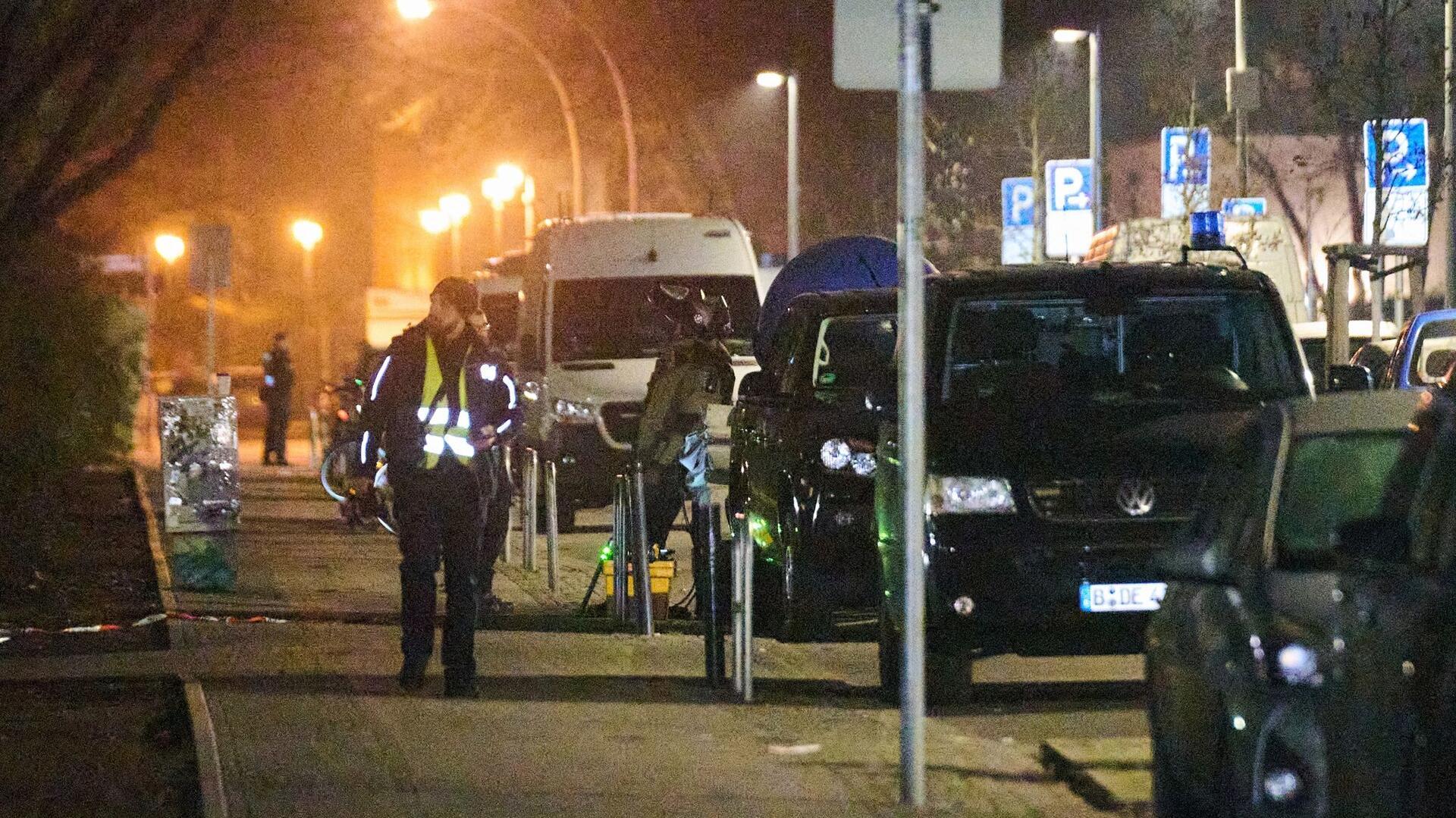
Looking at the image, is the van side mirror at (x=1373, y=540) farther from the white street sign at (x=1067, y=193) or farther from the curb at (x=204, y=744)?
the white street sign at (x=1067, y=193)

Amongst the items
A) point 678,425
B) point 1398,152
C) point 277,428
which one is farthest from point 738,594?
point 277,428

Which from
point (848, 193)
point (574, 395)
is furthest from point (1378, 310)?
point (848, 193)

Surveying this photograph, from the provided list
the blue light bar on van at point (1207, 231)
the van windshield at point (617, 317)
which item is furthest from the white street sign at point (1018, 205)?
the blue light bar on van at point (1207, 231)

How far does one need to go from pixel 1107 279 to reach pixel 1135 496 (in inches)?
56.4

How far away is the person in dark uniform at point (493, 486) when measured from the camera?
1060cm

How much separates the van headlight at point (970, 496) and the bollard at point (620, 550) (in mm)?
3532

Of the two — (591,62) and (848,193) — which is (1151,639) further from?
(591,62)

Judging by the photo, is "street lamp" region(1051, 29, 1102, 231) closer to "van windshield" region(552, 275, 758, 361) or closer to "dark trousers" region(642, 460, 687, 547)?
"van windshield" region(552, 275, 758, 361)

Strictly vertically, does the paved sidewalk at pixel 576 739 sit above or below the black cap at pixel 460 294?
below

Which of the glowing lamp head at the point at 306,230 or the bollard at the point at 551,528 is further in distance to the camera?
the glowing lamp head at the point at 306,230

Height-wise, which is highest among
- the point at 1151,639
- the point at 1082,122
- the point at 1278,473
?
the point at 1082,122

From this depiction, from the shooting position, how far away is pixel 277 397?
3347cm

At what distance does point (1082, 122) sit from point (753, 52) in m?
12.8

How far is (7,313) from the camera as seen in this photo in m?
20.8
